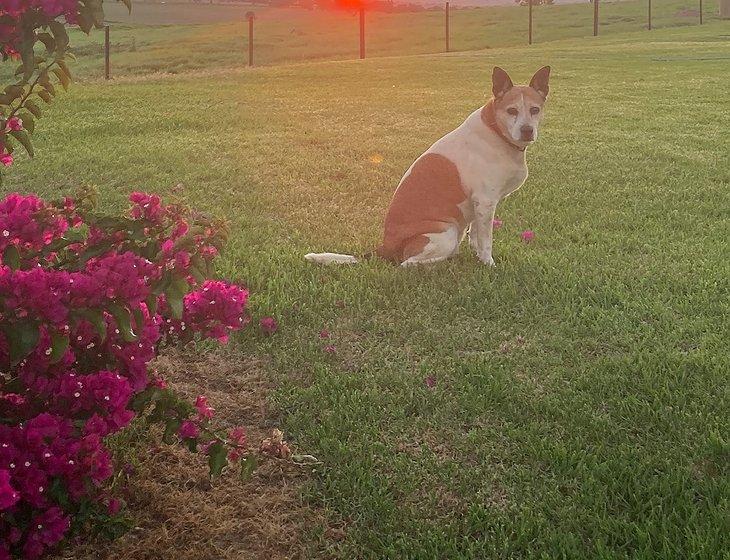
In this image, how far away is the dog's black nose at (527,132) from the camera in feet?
18.9

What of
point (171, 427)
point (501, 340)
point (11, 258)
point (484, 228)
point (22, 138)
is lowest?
point (501, 340)

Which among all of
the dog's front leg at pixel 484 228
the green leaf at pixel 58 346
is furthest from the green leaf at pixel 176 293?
the dog's front leg at pixel 484 228

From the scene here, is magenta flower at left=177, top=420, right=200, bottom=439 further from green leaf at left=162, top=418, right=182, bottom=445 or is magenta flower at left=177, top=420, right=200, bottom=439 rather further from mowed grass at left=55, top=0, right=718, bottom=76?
mowed grass at left=55, top=0, right=718, bottom=76

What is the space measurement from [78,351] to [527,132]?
13.7 ft

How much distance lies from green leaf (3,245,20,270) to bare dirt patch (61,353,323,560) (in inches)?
49.0

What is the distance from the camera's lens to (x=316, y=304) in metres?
5.27

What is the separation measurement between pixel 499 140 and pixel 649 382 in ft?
8.45

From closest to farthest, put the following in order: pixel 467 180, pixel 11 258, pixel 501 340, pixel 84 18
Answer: pixel 11 258
pixel 84 18
pixel 501 340
pixel 467 180

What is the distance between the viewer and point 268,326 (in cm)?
483

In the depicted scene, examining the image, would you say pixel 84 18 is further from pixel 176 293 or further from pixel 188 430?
pixel 188 430

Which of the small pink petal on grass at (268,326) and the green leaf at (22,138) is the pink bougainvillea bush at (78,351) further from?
the small pink petal on grass at (268,326)

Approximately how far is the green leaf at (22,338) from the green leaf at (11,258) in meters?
0.21

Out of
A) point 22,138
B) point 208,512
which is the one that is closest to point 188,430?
point 208,512

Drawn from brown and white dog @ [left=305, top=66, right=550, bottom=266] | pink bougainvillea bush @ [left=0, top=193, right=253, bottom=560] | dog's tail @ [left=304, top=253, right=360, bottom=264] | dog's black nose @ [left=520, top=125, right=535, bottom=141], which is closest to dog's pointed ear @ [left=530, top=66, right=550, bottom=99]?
brown and white dog @ [left=305, top=66, right=550, bottom=266]
